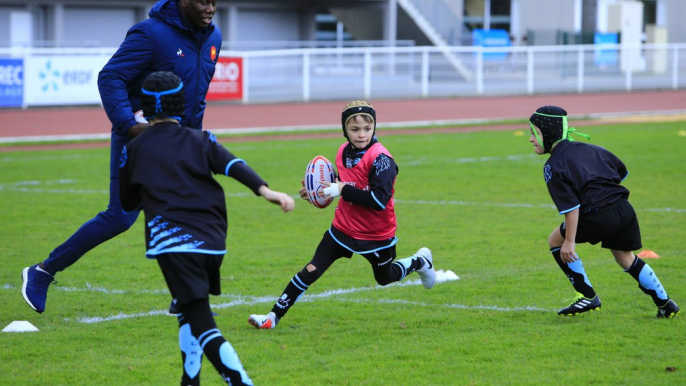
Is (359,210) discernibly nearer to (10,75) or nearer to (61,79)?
(10,75)

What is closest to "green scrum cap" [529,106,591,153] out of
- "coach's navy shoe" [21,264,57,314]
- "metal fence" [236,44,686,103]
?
"coach's navy shoe" [21,264,57,314]

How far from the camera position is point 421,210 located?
37.6 feet

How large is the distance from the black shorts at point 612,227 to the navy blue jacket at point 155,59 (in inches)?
102

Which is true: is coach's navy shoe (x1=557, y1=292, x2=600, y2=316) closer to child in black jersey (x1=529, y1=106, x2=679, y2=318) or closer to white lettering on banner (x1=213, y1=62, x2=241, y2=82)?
child in black jersey (x1=529, y1=106, x2=679, y2=318)

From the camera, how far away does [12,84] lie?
76.5 ft

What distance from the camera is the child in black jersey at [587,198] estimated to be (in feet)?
19.3

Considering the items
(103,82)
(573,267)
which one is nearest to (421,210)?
(573,267)

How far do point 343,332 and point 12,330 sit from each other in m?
2.15

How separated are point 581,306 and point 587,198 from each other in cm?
75

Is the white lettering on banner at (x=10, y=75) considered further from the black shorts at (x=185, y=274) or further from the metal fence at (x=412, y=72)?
the black shorts at (x=185, y=274)

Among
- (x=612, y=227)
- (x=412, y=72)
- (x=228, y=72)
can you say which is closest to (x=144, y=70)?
→ (x=612, y=227)

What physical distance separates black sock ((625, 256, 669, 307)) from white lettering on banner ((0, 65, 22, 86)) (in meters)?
19.8

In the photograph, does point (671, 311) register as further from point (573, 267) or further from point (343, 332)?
point (343, 332)

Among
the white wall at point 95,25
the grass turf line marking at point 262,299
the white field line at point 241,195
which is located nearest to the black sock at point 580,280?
the grass turf line marking at point 262,299
